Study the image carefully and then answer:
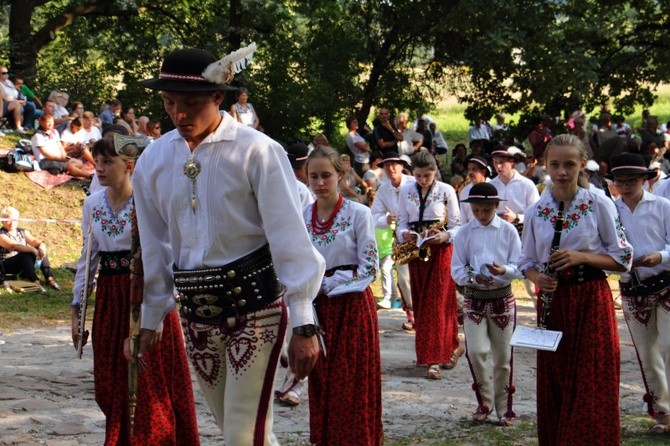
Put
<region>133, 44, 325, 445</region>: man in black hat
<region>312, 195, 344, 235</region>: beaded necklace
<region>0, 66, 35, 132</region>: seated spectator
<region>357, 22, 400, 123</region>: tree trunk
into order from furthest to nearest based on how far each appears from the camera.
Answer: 1. <region>357, 22, 400, 123</region>: tree trunk
2. <region>0, 66, 35, 132</region>: seated spectator
3. <region>312, 195, 344, 235</region>: beaded necklace
4. <region>133, 44, 325, 445</region>: man in black hat

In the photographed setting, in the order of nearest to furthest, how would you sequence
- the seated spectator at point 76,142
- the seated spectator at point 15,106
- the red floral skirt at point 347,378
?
the red floral skirt at point 347,378 < the seated spectator at point 76,142 < the seated spectator at point 15,106

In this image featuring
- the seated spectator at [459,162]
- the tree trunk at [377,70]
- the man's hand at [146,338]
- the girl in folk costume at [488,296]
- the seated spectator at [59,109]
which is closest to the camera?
the man's hand at [146,338]

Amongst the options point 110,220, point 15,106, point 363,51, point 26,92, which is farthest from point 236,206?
point 363,51

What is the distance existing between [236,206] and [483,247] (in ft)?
14.9

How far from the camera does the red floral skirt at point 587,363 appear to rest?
270 inches

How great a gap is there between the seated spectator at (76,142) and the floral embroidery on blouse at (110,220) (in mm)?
12500

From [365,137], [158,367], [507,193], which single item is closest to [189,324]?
[158,367]

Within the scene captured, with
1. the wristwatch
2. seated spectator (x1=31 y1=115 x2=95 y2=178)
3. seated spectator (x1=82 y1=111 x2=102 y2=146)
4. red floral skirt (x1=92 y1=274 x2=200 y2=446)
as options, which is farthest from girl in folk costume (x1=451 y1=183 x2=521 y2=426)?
seated spectator (x1=82 y1=111 x2=102 y2=146)

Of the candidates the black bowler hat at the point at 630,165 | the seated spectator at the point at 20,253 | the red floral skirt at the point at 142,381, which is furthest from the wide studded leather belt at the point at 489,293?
the seated spectator at the point at 20,253

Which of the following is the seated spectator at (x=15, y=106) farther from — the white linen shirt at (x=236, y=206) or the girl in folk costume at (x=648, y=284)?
the white linen shirt at (x=236, y=206)

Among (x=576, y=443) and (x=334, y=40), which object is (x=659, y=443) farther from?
(x=334, y=40)

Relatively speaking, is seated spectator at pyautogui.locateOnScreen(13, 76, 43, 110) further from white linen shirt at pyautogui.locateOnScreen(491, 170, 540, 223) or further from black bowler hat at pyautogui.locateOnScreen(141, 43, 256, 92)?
black bowler hat at pyautogui.locateOnScreen(141, 43, 256, 92)

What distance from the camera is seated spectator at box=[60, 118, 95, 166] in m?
19.3

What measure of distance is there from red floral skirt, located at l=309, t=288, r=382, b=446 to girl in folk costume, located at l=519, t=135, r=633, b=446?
1.25m
